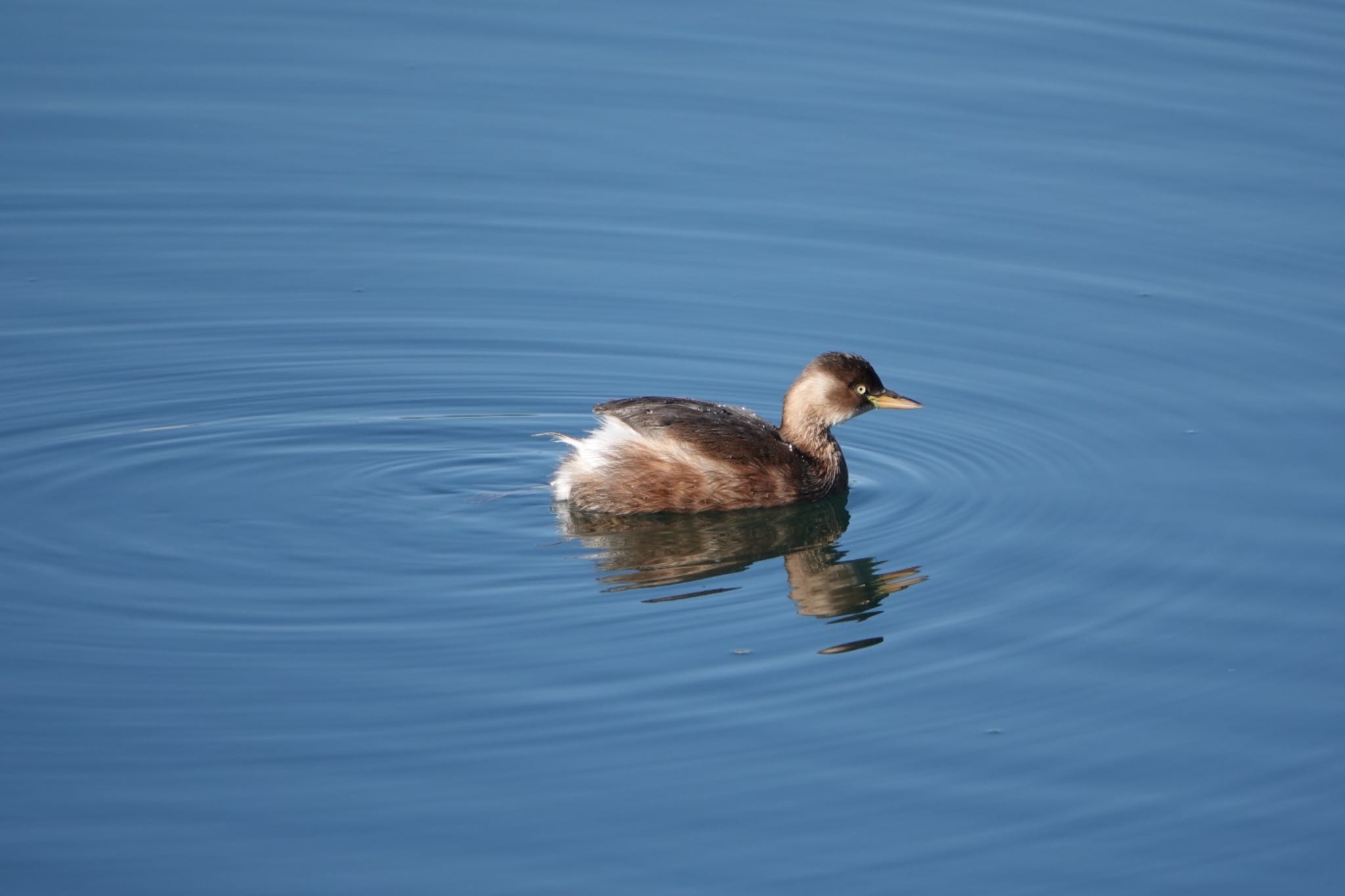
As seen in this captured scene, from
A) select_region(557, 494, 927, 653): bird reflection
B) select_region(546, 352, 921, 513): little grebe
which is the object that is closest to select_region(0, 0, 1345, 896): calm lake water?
select_region(557, 494, 927, 653): bird reflection

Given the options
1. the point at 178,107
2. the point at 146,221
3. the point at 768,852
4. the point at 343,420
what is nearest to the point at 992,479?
the point at 343,420

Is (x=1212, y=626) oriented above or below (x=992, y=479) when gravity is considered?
below

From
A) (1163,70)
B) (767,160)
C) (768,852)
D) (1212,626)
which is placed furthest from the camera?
(1163,70)

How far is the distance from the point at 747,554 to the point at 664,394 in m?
1.86

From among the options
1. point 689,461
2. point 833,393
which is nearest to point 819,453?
point 833,393

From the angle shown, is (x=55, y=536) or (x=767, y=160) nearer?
(x=55, y=536)

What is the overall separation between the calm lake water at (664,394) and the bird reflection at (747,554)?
37mm

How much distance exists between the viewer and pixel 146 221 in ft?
41.1

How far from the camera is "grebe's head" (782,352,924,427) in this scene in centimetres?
977

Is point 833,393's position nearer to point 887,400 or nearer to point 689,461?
point 887,400

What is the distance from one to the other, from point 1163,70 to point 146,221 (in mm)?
7469

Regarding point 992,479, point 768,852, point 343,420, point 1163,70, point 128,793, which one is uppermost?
point 1163,70

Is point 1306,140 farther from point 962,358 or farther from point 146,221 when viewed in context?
point 146,221

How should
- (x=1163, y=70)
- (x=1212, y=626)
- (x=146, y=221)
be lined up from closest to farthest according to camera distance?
(x=1212, y=626) < (x=146, y=221) < (x=1163, y=70)
